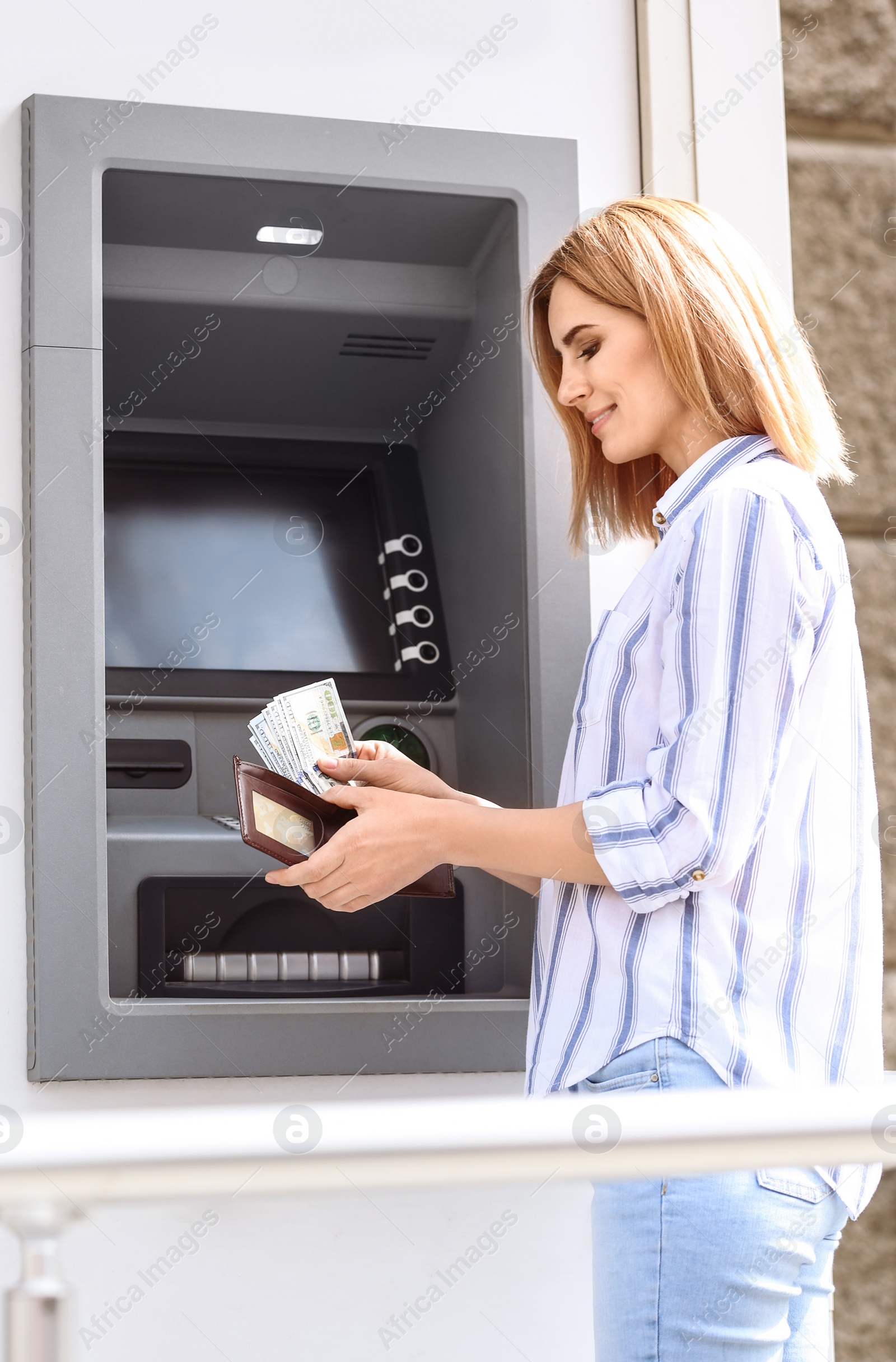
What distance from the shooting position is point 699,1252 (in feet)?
4.11

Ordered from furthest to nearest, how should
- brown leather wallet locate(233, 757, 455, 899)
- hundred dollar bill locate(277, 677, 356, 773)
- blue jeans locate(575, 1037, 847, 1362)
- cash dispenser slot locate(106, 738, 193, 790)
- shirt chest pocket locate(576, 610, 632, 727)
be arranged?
cash dispenser slot locate(106, 738, 193, 790)
hundred dollar bill locate(277, 677, 356, 773)
brown leather wallet locate(233, 757, 455, 899)
shirt chest pocket locate(576, 610, 632, 727)
blue jeans locate(575, 1037, 847, 1362)

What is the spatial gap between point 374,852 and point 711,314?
71 centimetres

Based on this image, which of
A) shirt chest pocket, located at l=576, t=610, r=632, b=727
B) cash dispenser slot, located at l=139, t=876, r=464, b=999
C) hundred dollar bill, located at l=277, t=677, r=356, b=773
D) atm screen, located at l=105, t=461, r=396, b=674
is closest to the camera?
shirt chest pocket, located at l=576, t=610, r=632, b=727

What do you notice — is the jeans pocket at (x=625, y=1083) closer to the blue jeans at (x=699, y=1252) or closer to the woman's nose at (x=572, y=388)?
the blue jeans at (x=699, y=1252)

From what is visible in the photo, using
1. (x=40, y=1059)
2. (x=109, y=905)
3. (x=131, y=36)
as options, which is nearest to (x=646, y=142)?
(x=131, y=36)

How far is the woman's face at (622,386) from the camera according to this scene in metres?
1.58

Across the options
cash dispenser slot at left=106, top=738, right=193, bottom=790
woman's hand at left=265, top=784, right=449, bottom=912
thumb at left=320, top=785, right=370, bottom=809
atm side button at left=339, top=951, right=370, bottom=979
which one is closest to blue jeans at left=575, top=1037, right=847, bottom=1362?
woman's hand at left=265, top=784, right=449, bottom=912

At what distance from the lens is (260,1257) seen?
71.6 inches

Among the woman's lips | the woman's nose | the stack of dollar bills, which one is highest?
the woman's nose

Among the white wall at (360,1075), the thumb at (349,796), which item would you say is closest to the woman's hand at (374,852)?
the thumb at (349,796)

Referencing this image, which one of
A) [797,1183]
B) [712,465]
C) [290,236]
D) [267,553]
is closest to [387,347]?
[290,236]

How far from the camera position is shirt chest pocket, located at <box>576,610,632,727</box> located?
148 cm

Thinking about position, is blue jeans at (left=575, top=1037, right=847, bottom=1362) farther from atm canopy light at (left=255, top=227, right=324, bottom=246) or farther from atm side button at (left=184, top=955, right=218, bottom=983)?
atm canopy light at (left=255, top=227, right=324, bottom=246)

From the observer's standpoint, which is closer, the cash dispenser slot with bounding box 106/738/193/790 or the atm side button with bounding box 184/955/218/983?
the atm side button with bounding box 184/955/218/983
